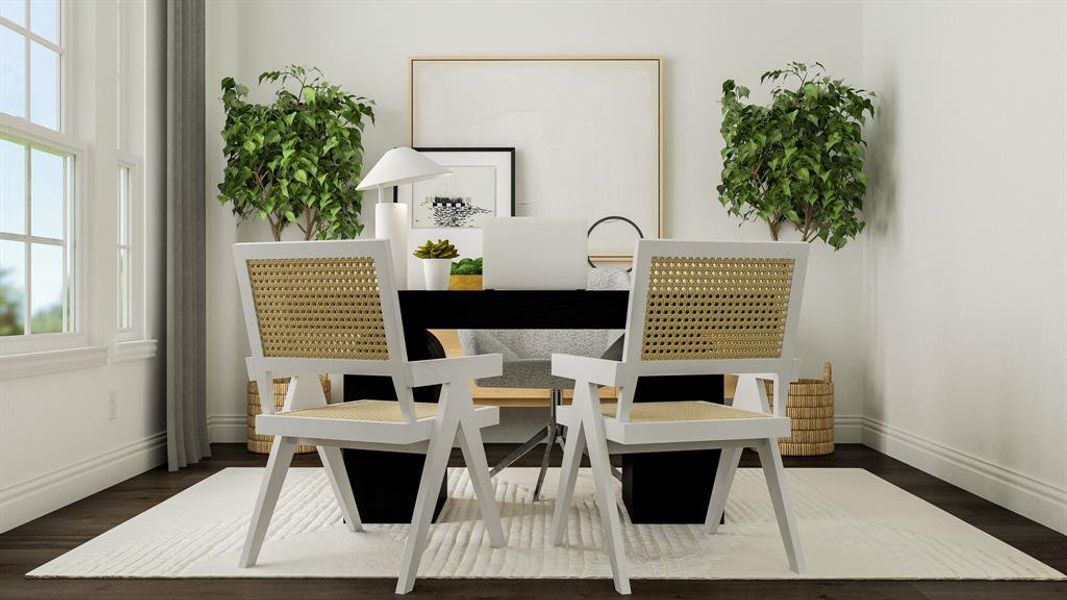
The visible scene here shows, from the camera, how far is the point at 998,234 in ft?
11.0

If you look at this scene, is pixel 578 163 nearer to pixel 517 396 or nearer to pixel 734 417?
pixel 517 396

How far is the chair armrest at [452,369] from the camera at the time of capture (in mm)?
2221

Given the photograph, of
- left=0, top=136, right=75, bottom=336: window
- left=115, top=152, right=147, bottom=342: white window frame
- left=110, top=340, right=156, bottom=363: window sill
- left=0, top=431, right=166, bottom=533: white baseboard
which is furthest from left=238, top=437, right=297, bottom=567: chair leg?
left=115, top=152, right=147, bottom=342: white window frame

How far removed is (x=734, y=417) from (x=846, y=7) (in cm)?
334

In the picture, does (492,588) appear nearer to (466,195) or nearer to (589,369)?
(589,369)

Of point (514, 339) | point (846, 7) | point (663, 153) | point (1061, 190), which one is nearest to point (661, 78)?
point (663, 153)

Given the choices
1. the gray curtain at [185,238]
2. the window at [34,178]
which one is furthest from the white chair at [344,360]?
the gray curtain at [185,238]

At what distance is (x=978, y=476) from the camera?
348 centimetres

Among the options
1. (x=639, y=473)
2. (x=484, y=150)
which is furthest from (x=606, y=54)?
(x=639, y=473)

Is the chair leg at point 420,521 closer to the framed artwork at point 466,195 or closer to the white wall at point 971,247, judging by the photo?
the white wall at point 971,247

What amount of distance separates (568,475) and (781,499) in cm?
57

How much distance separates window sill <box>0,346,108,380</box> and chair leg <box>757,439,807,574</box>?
2.34 m

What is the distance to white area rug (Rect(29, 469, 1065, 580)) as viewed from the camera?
94.5 inches

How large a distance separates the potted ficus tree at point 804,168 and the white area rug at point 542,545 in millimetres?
1001
